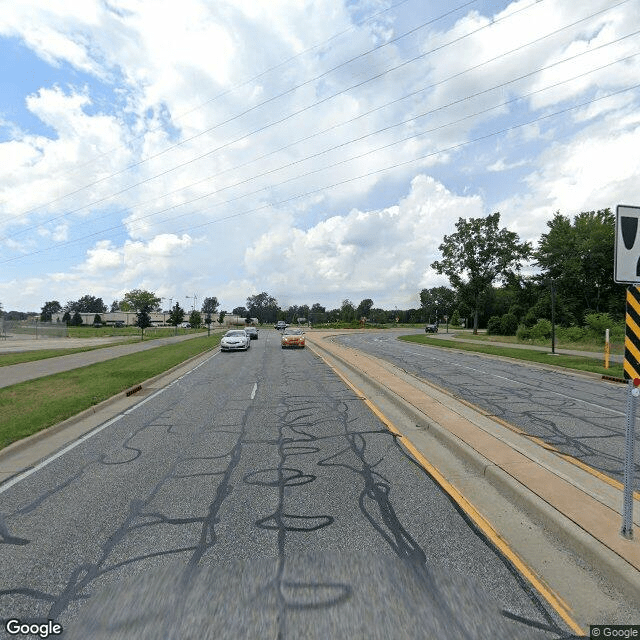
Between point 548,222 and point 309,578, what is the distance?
6290 cm

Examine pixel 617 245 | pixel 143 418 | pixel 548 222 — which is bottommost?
pixel 143 418

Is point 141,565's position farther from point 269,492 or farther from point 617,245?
point 617,245

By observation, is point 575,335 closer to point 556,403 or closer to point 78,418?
point 556,403

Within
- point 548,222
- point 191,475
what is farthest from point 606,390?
point 548,222

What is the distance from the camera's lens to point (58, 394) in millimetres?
12391

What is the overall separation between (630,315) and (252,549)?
160 inches

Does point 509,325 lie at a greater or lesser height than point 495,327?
greater

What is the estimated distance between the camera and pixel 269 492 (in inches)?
205

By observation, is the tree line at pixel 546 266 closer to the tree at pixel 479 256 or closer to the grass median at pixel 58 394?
the tree at pixel 479 256

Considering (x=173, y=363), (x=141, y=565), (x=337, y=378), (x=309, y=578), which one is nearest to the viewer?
(x=309, y=578)

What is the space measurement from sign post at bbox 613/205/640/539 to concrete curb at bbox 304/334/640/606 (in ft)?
1.36

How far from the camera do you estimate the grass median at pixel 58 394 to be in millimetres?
8742

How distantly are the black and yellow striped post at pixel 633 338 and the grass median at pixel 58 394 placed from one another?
353 inches

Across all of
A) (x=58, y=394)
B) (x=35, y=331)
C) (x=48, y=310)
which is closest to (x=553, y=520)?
(x=58, y=394)
